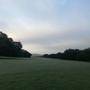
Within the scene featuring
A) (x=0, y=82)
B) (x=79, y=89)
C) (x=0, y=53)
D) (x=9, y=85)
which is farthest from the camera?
(x=0, y=53)

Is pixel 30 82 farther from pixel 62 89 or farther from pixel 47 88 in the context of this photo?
pixel 62 89

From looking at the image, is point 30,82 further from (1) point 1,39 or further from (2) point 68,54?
(2) point 68,54

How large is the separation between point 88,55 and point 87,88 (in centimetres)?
4259

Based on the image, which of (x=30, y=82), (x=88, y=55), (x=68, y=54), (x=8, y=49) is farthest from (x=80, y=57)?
(x=30, y=82)

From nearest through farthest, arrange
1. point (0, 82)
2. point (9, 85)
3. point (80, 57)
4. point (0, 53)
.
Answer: point (9, 85)
point (0, 82)
point (0, 53)
point (80, 57)

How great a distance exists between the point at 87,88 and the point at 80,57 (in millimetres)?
45624

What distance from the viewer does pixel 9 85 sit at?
31.2 ft

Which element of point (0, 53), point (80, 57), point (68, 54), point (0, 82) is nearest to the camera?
point (0, 82)

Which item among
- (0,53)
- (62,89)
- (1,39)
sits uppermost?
(1,39)

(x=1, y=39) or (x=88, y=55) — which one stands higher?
(x=1, y=39)

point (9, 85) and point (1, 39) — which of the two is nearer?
point (9, 85)

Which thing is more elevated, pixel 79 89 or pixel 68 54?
pixel 68 54

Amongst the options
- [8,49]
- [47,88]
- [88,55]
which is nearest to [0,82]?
[47,88]

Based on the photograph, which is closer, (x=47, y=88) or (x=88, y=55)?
(x=47, y=88)
